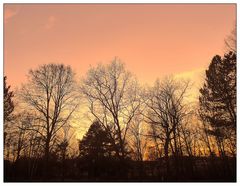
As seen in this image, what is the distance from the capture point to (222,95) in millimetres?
18688

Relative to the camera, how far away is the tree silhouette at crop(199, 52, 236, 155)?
1761cm

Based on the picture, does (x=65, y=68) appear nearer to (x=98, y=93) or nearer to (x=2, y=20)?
(x=98, y=93)

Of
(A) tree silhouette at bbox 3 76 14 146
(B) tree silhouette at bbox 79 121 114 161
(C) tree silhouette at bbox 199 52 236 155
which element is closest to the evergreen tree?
(A) tree silhouette at bbox 3 76 14 146

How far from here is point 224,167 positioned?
70.0 ft

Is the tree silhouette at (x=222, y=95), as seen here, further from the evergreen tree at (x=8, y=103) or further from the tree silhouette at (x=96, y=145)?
the evergreen tree at (x=8, y=103)

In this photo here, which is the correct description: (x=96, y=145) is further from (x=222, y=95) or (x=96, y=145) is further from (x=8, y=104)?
(x=222, y=95)

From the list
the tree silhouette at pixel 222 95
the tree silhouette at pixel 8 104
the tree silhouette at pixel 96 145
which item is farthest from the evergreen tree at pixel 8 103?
the tree silhouette at pixel 222 95

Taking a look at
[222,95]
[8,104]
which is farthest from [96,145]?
[222,95]

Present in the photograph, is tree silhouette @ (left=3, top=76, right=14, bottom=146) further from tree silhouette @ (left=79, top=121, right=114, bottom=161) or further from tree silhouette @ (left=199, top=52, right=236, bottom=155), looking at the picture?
tree silhouette @ (left=199, top=52, right=236, bottom=155)

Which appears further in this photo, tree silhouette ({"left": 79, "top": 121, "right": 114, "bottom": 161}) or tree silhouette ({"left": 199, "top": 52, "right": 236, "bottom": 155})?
tree silhouette ({"left": 79, "top": 121, "right": 114, "bottom": 161})

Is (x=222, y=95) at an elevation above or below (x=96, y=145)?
above

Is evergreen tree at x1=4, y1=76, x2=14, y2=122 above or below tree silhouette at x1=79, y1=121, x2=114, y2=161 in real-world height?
above

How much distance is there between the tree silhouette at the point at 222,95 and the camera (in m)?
17.6

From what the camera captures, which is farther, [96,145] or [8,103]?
[96,145]
